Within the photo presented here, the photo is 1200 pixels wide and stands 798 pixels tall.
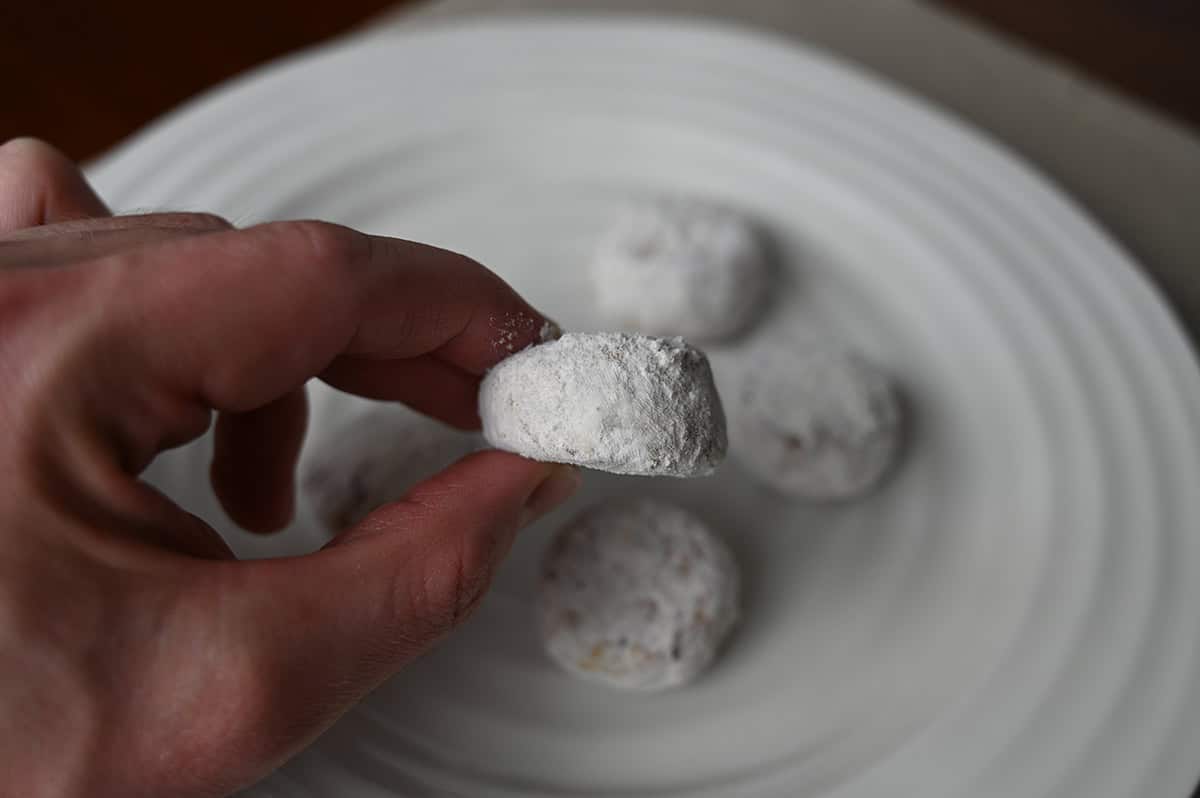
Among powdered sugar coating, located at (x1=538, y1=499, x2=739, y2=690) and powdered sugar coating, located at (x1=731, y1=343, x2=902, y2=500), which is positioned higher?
powdered sugar coating, located at (x1=731, y1=343, x2=902, y2=500)

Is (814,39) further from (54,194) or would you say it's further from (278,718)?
(278,718)

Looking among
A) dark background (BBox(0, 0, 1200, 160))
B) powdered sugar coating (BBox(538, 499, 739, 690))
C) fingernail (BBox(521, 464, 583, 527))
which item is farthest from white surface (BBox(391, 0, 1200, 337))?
fingernail (BBox(521, 464, 583, 527))

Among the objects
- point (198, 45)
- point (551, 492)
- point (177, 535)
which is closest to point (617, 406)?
point (551, 492)

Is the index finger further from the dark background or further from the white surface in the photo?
the dark background

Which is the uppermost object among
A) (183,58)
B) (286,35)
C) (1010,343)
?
(286,35)

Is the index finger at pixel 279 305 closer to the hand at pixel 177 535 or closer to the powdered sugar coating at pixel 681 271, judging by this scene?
the hand at pixel 177 535

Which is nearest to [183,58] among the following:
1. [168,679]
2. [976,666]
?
[168,679]

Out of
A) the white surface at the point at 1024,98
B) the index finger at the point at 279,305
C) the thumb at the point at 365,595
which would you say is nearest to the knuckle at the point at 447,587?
the thumb at the point at 365,595
